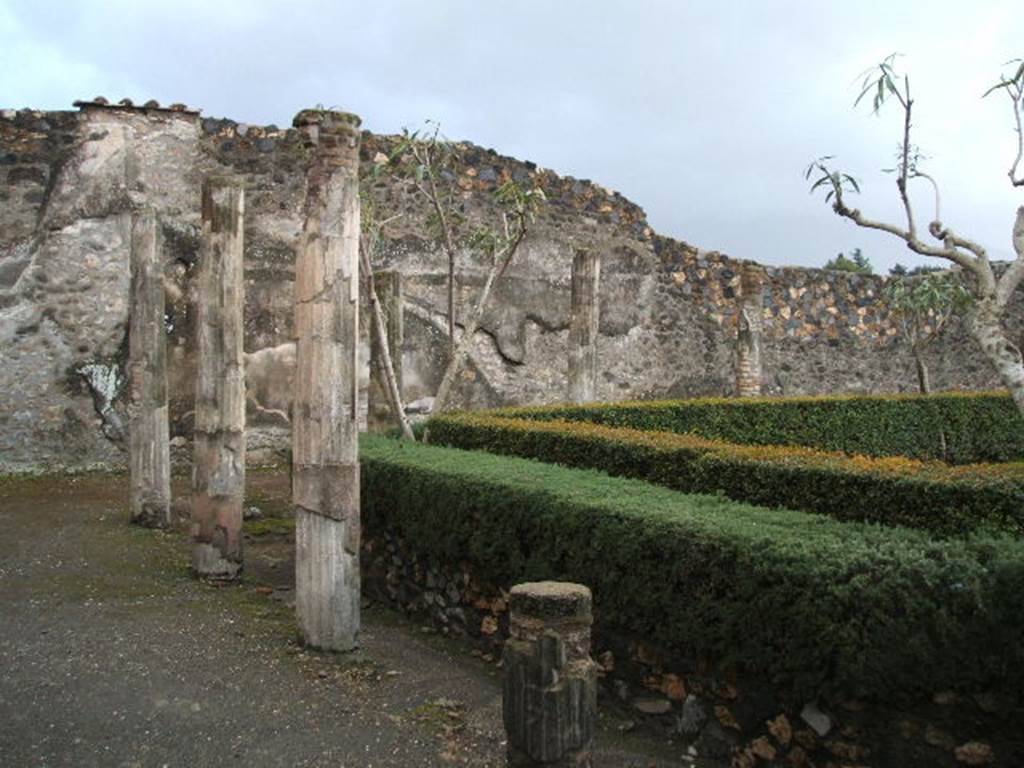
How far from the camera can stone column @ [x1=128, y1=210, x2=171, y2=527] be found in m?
8.83

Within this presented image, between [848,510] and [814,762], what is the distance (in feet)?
6.20

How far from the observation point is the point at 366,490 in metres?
6.92

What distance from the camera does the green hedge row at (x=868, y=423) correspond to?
11.9 m

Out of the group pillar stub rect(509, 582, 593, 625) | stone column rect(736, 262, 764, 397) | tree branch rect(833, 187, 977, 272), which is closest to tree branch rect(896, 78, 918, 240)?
tree branch rect(833, 187, 977, 272)

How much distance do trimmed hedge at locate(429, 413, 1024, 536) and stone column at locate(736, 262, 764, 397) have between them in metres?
7.56

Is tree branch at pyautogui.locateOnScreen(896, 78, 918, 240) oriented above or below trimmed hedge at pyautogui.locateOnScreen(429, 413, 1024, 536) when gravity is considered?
above

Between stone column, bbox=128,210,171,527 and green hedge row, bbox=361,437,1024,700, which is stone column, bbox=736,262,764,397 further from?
green hedge row, bbox=361,437,1024,700

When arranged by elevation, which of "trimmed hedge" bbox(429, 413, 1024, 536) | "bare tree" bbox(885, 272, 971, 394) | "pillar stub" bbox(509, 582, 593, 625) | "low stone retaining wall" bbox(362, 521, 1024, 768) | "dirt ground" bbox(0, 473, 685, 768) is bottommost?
"dirt ground" bbox(0, 473, 685, 768)

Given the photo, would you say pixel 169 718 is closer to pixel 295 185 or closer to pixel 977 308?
pixel 977 308

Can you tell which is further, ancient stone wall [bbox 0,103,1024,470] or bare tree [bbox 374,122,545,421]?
ancient stone wall [bbox 0,103,1024,470]

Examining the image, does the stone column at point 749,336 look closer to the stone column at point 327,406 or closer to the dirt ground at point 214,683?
the dirt ground at point 214,683

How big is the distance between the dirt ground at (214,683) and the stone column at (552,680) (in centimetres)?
84

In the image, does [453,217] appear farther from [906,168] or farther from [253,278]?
[906,168]

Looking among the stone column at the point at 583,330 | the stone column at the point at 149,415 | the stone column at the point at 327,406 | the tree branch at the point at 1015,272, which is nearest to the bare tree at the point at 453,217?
the stone column at the point at 583,330
